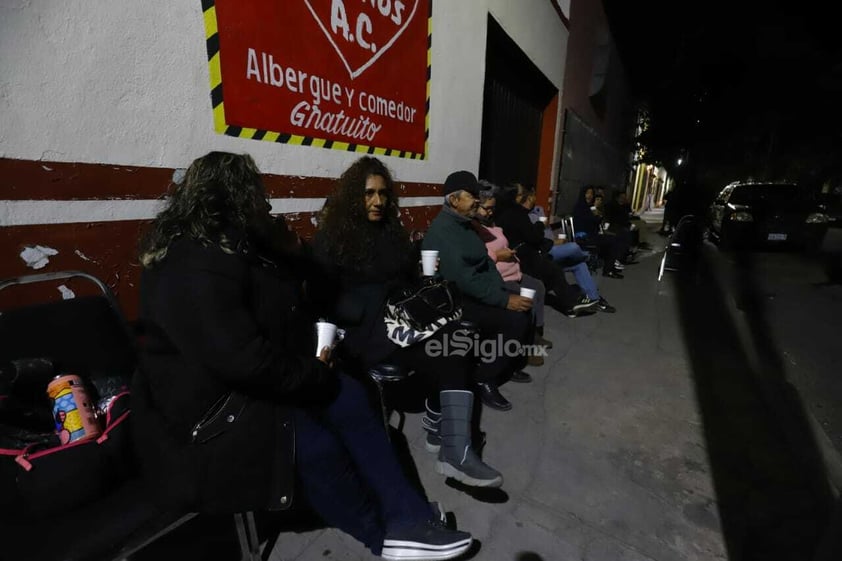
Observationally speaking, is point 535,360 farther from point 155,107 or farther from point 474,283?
point 155,107

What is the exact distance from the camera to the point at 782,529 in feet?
6.04

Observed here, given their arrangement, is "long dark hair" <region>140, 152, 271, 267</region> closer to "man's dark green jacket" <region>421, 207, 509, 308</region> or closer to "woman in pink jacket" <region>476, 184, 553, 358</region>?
"man's dark green jacket" <region>421, 207, 509, 308</region>

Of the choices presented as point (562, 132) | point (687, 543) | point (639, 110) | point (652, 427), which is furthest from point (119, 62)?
point (639, 110)

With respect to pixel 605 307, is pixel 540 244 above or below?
above

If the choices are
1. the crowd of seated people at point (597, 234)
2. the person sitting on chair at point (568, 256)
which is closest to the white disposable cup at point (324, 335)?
the person sitting on chair at point (568, 256)

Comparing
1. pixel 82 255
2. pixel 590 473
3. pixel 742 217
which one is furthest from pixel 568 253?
pixel 742 217

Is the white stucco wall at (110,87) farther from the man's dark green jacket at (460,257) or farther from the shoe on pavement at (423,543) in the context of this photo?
the shoe on pavement at (423,543)

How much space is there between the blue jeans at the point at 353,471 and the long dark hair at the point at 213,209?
70 cm

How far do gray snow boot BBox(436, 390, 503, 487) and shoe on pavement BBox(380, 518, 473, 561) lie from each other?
327 mm

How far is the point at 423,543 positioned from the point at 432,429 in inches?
31.8

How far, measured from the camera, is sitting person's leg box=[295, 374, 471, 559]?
1.49 m

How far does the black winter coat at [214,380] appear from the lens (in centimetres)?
127

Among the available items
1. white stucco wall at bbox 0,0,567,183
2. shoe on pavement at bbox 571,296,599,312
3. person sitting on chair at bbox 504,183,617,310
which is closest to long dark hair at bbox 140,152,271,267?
white stucco wall at bbox 0,0,567,183

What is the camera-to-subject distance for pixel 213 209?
1.38 m
